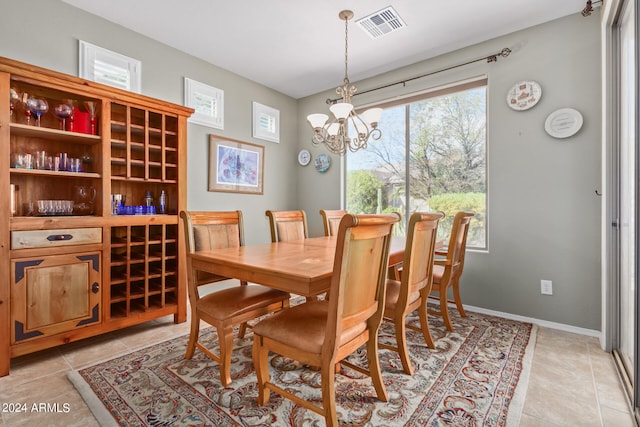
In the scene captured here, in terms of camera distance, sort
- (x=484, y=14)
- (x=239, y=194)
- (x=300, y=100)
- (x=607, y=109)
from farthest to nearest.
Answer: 1. (x=300, y=100)
2. (x=239, y=194)
3. (x=484, y=14)
4. (x=607, y=109)

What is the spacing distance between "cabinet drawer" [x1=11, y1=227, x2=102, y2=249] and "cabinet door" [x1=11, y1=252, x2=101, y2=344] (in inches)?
3.6

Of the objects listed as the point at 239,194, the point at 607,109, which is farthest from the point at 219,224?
the point at 607,109

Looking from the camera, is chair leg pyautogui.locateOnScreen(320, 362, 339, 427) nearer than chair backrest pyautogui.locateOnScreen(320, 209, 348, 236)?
Yes

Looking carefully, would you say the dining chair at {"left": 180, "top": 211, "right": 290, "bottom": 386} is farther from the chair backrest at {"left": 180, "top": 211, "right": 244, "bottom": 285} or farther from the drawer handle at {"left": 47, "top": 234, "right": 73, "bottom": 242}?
the drawer handle at {"left": 47, "top": 234, "right": 73, "bottom": 242}

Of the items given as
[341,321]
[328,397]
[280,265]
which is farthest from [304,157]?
[328,397]

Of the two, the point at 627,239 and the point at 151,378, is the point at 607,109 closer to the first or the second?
the point at 627,239

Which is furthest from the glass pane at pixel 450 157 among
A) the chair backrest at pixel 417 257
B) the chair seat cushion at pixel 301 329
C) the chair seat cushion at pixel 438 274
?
the chair seat cushion at pixel 301 329

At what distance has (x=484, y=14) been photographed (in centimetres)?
268

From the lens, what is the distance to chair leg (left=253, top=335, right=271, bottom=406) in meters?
1.55

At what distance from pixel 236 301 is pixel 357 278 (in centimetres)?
93

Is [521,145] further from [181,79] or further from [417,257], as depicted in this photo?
[181,79]

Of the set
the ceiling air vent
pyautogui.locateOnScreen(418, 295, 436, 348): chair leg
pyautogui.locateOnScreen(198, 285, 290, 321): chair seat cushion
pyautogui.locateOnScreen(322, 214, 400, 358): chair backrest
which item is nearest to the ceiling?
the ceiling air vent

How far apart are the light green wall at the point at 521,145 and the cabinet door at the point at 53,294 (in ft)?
4.43

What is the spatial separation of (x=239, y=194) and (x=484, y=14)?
125 inches
